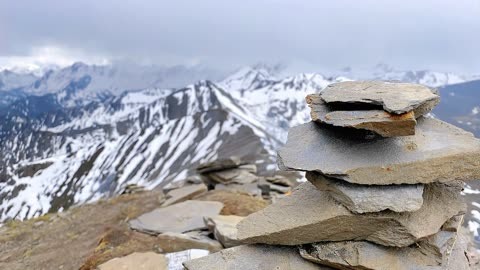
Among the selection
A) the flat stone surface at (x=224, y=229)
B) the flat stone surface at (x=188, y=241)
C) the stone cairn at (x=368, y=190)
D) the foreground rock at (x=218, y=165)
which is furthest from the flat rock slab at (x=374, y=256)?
the foreground rock at (x=218, y=165)

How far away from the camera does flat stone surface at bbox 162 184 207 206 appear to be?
23672 mm

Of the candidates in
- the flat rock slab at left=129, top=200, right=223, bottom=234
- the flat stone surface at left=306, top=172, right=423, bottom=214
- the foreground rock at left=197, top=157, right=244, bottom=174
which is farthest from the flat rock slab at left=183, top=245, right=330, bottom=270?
the foreground rock at left=197, top=157, right=244, bottom=174

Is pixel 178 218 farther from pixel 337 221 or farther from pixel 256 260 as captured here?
pixel 337 221

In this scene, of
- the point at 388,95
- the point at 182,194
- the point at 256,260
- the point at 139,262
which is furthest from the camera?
the point at 182,194

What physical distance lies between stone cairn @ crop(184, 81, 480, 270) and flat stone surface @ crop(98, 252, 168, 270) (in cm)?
374

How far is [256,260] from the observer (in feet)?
34.2

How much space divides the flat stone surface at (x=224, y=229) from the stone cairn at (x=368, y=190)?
440 centimetres

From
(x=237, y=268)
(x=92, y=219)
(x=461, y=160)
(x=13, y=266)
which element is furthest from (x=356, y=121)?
(x=92, y=219)

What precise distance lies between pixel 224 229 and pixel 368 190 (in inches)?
310

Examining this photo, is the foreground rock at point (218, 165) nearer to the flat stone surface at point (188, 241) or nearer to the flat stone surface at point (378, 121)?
the flat stone surface at point (188, 241)

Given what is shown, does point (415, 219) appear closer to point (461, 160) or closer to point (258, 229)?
point (461, 160)

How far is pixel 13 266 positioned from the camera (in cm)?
1812

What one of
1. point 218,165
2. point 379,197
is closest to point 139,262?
point 379,197

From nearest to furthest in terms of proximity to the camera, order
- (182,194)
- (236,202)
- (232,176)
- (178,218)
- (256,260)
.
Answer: (256,260) < (178,218) < (236,202) < (182,194) < (232,176)
